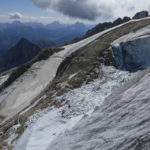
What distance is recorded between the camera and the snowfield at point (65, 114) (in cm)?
1559

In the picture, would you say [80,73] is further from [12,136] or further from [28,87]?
[28,87]

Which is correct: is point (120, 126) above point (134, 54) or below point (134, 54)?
below

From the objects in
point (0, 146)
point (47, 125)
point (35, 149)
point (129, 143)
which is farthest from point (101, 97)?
point (129, 143)

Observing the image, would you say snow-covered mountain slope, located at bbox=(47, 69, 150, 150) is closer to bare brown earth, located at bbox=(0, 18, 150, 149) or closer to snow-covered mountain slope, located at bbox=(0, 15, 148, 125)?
bare brown earth, located at bbox=(0, 18, 150, 149)

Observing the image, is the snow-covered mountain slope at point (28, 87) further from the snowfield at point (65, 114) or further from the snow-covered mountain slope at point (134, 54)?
the snow-covered mountain slope at point (134, 54)

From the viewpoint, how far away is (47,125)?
18.0 m

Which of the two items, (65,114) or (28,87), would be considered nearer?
(65,114)

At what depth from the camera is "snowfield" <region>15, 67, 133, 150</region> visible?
15587 millimetres

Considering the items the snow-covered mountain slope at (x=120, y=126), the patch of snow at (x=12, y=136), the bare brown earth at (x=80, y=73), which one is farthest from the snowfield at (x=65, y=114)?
the bare brown earth at (x=80, y=73)

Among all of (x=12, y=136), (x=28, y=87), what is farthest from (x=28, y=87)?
(x=12, y=136)

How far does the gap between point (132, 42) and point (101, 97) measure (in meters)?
15.4

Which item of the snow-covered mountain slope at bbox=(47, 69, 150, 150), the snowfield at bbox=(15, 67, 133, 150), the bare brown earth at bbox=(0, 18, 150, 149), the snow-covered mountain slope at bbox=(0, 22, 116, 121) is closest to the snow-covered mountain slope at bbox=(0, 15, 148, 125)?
the snow-covered mountain slope at bbox=(0, 22, 116, 121)

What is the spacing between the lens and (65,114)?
1886cm

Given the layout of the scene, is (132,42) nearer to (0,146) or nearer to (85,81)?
(85,81)
